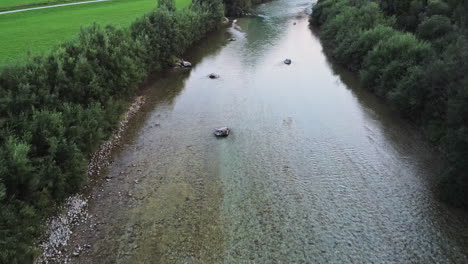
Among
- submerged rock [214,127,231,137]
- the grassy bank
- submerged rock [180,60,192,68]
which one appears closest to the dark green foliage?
submerged rock [214,127,231,137]

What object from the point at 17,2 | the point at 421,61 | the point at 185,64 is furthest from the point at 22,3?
the point at 421,61

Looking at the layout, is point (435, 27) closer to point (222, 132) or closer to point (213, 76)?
point (213, 76)

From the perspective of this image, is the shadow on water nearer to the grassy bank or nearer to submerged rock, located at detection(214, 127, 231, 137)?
submerged rock, located at detection(214, 127, 231, 137)

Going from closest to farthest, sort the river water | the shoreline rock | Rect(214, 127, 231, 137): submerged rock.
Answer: the shoreline rock
the river water
Rect(214, 127, 231, 137): submerged rock

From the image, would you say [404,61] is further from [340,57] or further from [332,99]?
[340,57]

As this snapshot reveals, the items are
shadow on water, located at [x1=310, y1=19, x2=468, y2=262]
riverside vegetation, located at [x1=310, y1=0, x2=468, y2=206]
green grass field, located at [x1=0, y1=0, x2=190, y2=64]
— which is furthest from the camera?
green grass field, located at [x1=0, y1=0, x2=190, y2=64]

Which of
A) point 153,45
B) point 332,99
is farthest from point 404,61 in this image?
point 153,45
